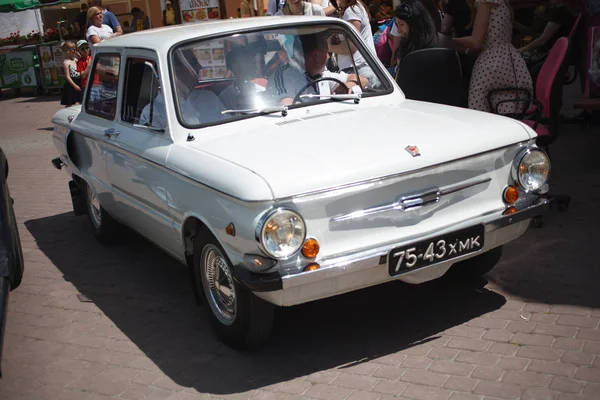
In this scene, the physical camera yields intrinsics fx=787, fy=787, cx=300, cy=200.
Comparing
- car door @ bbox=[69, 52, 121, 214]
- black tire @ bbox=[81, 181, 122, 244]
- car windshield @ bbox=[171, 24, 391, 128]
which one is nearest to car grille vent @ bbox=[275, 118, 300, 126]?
car windshield @ bbox=[171, 24, 391, 128]

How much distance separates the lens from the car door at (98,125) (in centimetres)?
598

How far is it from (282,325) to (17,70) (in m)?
19.4

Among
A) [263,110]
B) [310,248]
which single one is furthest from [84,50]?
[310,248]

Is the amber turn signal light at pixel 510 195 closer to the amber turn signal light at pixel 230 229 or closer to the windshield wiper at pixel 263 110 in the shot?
the windshield wiper at pixel 263 110

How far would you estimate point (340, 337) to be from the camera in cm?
461

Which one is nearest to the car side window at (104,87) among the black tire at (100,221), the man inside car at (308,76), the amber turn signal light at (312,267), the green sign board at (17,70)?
the black tire at (100,221)

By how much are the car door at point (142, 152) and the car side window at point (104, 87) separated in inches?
8.7

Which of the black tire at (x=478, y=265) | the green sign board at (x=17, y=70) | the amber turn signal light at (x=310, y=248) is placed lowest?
the green sign board at (x=17, y=70)

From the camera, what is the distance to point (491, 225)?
4.36 metres

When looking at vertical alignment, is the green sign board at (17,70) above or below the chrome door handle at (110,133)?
below

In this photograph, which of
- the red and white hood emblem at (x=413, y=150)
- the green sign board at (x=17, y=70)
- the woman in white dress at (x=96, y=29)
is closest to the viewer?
the red and white hood emblem at (x=413, y=150)

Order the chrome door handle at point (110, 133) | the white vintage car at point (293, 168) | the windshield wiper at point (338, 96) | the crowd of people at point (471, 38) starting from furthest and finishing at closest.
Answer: the crowd of people at point (471, 38) → the chrome door handle at point (110, 133) → the windshield wiper at point (338, 96) → the white vintage car at point (293, 168)

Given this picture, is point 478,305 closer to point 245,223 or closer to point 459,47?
point 245,223

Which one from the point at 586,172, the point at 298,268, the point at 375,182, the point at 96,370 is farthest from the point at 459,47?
the point at 96,370
